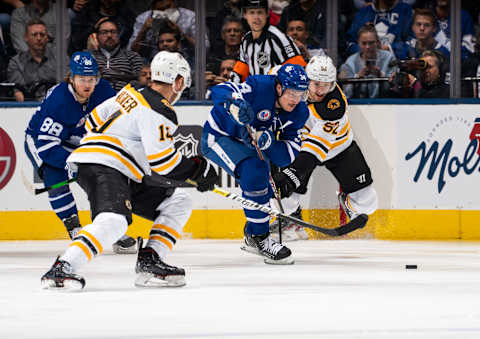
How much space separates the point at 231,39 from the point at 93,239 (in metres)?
3.54

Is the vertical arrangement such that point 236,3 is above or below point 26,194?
above

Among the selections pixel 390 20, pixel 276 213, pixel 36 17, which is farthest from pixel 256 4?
pixel 276 213

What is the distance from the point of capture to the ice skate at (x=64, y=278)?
4004 mm

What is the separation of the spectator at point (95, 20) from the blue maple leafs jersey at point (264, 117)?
1.77 metres

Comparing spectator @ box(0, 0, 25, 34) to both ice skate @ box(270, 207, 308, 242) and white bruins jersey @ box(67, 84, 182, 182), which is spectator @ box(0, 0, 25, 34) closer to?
ice skate @ box(270, 207, 308, 242)

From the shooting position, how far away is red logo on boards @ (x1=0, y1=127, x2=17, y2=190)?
676 centimetres

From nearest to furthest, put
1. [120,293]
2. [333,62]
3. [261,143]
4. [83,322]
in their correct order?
[83,322] < [120,293] < [261,143] < [333,62]

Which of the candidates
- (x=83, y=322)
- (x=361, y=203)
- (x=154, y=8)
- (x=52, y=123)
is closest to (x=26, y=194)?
(x=52, y=123)

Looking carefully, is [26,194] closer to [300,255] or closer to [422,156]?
[300,255]

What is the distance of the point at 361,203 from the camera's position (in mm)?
6656

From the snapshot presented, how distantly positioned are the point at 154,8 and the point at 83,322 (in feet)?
14.2

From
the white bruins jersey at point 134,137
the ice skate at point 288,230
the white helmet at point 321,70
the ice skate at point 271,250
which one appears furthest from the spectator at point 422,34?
the white bruins jersey at point 134,137

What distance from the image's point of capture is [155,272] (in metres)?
4.30

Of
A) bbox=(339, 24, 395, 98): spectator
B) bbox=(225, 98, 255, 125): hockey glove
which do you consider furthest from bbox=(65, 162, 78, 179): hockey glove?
bbox=(339, 24, 395, 98): spectator
